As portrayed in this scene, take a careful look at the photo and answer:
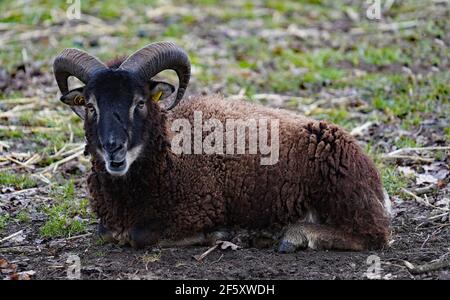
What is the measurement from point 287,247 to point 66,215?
274cm

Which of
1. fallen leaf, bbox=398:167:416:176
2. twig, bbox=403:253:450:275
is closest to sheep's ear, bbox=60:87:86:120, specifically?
twig, bbox=403:253:450:275

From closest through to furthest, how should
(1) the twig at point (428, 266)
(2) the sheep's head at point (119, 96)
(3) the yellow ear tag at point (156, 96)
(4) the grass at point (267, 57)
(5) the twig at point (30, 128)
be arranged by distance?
1. (1) the twig at point (428, 266)
2. (2) the sheep's head at point (119, 96)
3. (3) the yellow ear tag at point (156, 96)
4. (4) the grass at point (267, 57)
5. (5) the twig at point (30, 128)

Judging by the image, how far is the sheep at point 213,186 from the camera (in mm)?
8602

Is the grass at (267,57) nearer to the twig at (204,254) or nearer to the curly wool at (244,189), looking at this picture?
the curly wool at (244,189)

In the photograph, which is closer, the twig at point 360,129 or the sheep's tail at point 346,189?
the sheep's tail at point 346,189

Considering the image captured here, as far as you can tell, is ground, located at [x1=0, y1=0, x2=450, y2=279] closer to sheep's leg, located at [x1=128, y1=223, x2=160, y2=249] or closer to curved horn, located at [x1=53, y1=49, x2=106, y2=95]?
sheep's leg, located at [x1=128, y1=223, x2=160, y2=249]

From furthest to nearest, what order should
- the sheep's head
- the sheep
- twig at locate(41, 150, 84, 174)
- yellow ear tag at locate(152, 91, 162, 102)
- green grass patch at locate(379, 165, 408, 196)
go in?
twig at locate(41, 150, 84, 174), green grass patch at locate(379, 165, 408, 196), yellow ear tag at locate(152, 91, 162, 102), the sheep, the sheep's head

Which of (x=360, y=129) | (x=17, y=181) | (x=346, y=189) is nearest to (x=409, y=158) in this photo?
(x=360, y=129)

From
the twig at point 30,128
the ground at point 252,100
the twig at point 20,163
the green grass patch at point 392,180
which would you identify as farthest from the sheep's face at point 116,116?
the twig at point 30,128

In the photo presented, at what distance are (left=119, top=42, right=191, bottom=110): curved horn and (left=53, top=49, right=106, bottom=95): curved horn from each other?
1.00 feet

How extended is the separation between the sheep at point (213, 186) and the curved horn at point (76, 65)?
0.04ft

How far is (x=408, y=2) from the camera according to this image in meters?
20.1

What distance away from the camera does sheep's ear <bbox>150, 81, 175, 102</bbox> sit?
8648mm
